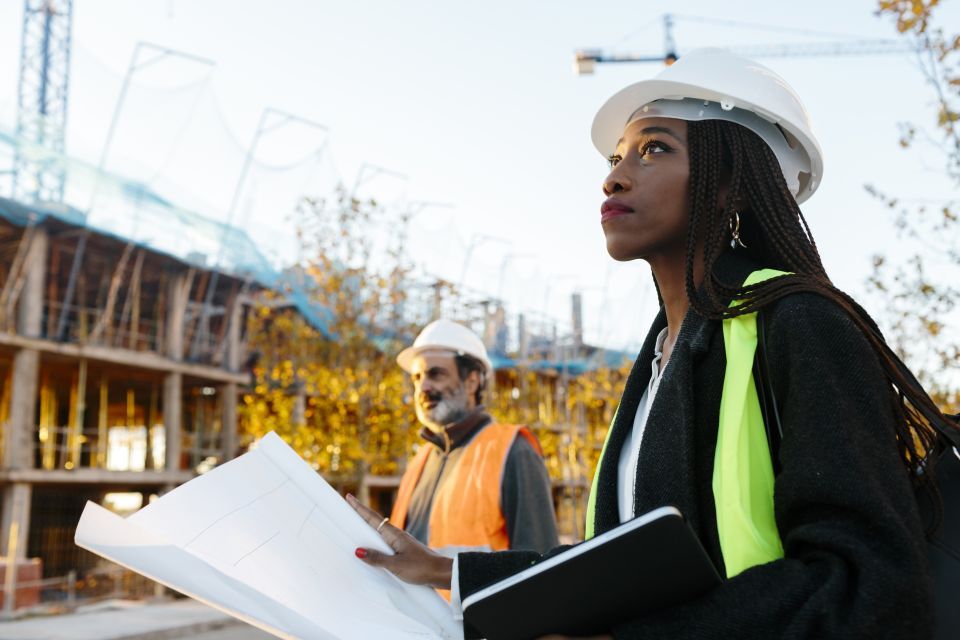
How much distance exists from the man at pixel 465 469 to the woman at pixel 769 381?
2.49 metres

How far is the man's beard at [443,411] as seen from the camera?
4996 millimetres

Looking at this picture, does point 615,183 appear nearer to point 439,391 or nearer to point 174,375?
point 439,391

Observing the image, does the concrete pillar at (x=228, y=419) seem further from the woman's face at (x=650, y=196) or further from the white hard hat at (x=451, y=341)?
Answer: the woman's face at (x=650, y=196)

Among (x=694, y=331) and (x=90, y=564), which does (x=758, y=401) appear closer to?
(x=694, y=331)

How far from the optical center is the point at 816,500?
1116 millimetres

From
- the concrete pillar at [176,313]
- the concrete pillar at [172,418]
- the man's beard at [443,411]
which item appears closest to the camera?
the man's beard at [443,411]

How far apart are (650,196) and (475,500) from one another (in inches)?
117

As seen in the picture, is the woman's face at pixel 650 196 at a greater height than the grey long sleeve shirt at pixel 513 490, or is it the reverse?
the woman's face at pixel 650 196

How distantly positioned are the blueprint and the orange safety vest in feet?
8.42

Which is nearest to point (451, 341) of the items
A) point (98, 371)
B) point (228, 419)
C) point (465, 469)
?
point (465, 469)

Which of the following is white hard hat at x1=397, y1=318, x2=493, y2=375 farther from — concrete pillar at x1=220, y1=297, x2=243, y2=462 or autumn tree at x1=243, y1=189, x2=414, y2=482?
concrete pillar at x1=220, y1=297, x2=243, y2=462

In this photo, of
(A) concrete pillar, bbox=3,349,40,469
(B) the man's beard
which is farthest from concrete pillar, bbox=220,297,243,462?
(B) the man's beard

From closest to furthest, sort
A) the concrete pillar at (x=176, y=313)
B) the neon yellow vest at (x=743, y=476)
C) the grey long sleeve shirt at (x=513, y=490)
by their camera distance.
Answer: the neon yellow vest at (x=743, y=476) → the grey long sleeve shirt at (x=513, y=490) → the concrete pillar at (x=176, y=313)

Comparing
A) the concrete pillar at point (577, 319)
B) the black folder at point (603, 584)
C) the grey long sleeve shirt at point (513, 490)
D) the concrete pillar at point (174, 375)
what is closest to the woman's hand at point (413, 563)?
the black folder at point (603, 584)
